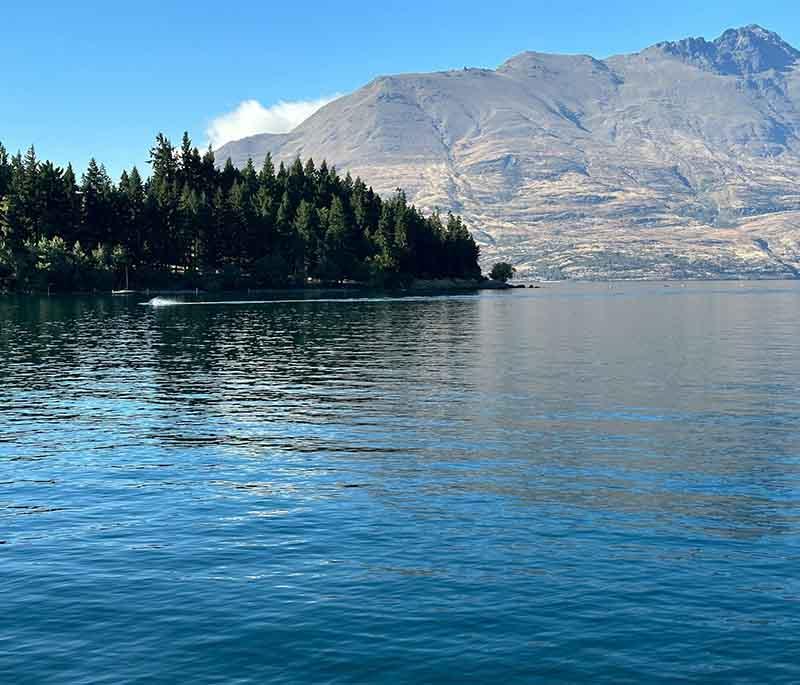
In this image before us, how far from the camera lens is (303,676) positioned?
18406 millimetres

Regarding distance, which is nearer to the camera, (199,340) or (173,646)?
(173,646)

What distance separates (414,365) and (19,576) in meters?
57.2

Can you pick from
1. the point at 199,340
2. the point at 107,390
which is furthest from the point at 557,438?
the point at 199,340

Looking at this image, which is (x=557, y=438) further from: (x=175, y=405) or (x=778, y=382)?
(x=778, y=382)

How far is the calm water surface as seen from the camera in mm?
19578

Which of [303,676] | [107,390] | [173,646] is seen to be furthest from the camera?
[107,390]

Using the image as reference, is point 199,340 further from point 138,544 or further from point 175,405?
point 138,544

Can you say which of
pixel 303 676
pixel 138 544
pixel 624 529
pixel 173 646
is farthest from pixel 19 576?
pixel 624 529

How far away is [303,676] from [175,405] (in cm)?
4089

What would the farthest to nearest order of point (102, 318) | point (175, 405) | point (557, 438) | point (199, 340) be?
point (102, 318) → point (199, 340) → point (175, 405) → point (557, 438)

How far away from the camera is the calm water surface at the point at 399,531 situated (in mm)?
19578

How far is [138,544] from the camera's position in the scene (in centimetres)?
2717

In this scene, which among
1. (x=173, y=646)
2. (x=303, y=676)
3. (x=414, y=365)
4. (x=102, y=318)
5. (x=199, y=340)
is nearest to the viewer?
(x=303, y=676)

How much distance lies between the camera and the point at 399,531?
93.6 feet
